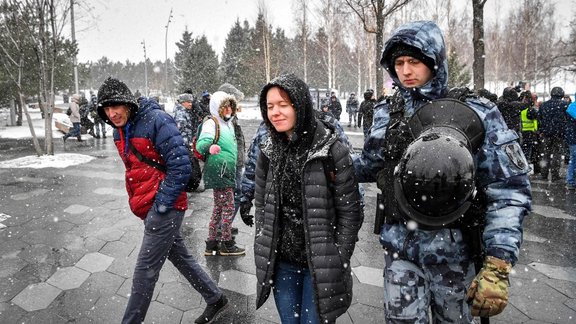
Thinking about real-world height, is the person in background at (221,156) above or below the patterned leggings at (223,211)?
above

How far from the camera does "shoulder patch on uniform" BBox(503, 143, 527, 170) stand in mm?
1715

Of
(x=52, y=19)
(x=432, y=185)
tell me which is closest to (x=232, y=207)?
(x=432, y=185)

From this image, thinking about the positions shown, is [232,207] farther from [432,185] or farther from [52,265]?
[432,185]

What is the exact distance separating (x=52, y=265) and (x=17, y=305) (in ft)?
2.87

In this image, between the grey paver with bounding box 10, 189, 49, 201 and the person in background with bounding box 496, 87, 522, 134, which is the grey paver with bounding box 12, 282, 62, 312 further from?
the person in background with bounding box 496, 87, 522, 134

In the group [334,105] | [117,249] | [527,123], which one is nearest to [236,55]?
[334,105]

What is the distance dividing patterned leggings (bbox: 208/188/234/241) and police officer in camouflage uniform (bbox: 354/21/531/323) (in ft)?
8.14

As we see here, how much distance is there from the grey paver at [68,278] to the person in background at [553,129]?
9.10 metres

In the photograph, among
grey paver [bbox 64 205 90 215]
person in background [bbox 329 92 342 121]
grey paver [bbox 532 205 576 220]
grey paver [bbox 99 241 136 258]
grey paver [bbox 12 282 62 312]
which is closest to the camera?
grey paver [bbox 12 282 62 312]

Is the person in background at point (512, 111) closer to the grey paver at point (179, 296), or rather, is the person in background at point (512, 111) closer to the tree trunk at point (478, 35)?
the tree trunk at point (478, 35)

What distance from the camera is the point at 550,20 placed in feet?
145

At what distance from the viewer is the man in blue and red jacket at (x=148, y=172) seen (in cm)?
273

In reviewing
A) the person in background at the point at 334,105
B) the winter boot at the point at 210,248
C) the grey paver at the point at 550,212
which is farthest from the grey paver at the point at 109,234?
the person in background at the point at 334,105

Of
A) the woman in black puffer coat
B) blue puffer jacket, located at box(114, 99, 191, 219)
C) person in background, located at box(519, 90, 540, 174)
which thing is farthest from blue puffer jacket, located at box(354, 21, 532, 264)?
person in background, located at box(519, 90, 540, 174)
